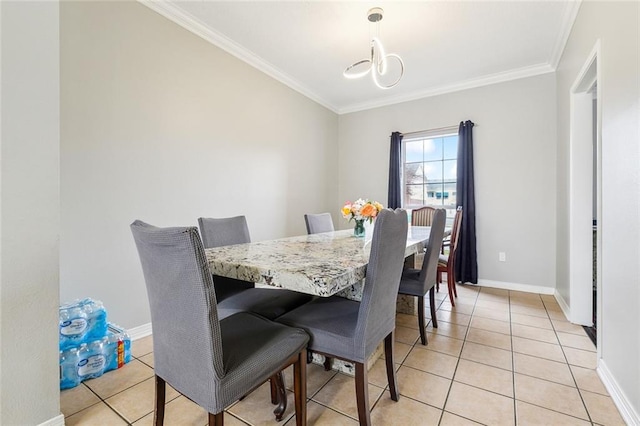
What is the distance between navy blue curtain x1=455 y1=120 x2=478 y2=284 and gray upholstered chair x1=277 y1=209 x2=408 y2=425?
2711 mm

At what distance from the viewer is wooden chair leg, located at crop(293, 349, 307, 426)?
1165 mm

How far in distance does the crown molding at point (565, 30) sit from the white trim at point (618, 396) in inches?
100

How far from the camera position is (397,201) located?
4.30m

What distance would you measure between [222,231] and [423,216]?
2800mm

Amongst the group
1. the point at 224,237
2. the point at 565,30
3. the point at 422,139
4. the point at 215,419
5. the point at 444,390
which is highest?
the point at 565,30

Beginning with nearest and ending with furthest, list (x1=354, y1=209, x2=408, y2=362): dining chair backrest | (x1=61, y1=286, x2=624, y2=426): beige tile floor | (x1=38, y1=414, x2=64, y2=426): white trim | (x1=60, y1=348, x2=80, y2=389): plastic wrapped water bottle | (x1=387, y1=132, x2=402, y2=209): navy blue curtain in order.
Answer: (x1=354, y1=209, x2=408, y2=362): dining chair backrest < (x1=38, y1=414, x2=64, y2=426): white trim < (x1=61, y1=286, x2=624, y2=426): beige tile floor < (x1=60, y1=348, x2=80, y2=389): plastic wrapped water bottle < (x1=387, y1=132, x2=402, y2=209): navy blue curtain

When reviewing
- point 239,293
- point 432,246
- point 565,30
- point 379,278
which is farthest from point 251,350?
point 565,30

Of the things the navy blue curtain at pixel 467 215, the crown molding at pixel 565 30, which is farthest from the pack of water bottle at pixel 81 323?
the crown molding at pixel 565 30

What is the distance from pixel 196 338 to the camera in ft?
3.05

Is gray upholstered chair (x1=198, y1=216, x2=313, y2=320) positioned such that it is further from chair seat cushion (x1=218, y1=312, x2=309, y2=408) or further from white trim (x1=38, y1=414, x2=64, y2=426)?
white trim (x1=38, y1=414, x2=64, y2=426)

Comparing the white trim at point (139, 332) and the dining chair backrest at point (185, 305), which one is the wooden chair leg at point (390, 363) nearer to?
the dining chair backrest at point (185, 305)

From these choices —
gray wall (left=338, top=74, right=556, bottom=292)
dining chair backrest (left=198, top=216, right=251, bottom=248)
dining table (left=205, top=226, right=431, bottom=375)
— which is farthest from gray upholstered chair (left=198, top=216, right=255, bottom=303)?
gray wall (left=338, top=74, right=556, bottom=292)

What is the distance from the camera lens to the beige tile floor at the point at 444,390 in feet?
4.65

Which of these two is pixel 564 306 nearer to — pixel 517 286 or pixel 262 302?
pixel 517 286
